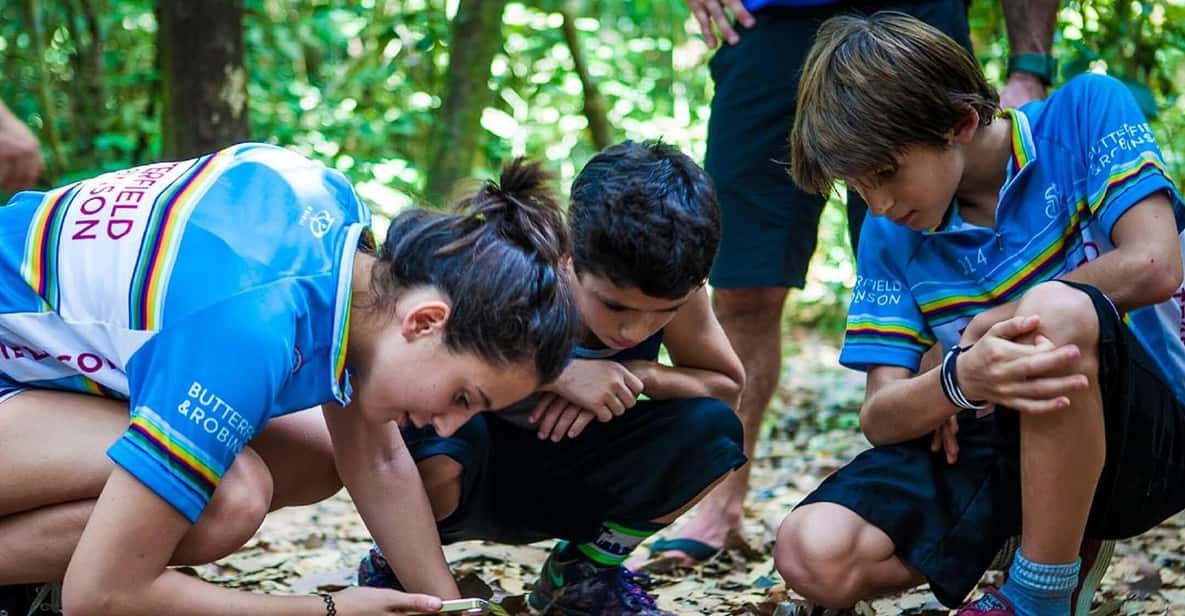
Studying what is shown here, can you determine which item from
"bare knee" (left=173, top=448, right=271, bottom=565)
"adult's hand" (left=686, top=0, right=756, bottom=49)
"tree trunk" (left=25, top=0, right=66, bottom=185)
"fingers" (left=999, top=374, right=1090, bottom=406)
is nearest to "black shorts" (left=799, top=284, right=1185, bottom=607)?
"fingers" (left=999, top=374, right=1090, bottom=406)

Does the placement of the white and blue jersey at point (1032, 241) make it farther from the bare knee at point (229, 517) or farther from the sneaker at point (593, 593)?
the bare knee at point (229, 517)

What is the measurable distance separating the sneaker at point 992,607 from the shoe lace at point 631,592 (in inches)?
26.4

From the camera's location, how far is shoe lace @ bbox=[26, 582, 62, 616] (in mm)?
2389

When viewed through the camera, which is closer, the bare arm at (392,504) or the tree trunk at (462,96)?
the bare arm at (392,504)

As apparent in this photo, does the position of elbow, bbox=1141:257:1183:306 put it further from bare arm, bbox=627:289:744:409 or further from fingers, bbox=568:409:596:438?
fingers, bbox=568:409:596:438

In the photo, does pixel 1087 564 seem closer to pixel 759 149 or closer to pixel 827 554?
pixel 827 554

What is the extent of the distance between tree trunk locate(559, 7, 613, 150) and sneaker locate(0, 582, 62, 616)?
518 cm

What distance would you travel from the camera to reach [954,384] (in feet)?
7.73

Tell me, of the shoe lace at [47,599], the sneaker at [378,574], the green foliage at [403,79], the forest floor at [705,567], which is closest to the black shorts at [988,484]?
the forest floor at [705,567]

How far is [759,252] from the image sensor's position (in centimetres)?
324

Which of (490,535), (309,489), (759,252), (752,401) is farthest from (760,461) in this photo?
(309,489)

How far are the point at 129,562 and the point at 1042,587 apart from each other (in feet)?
5.03

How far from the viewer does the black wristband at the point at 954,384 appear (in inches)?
92.5

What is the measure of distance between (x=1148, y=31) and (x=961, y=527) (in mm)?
2351
